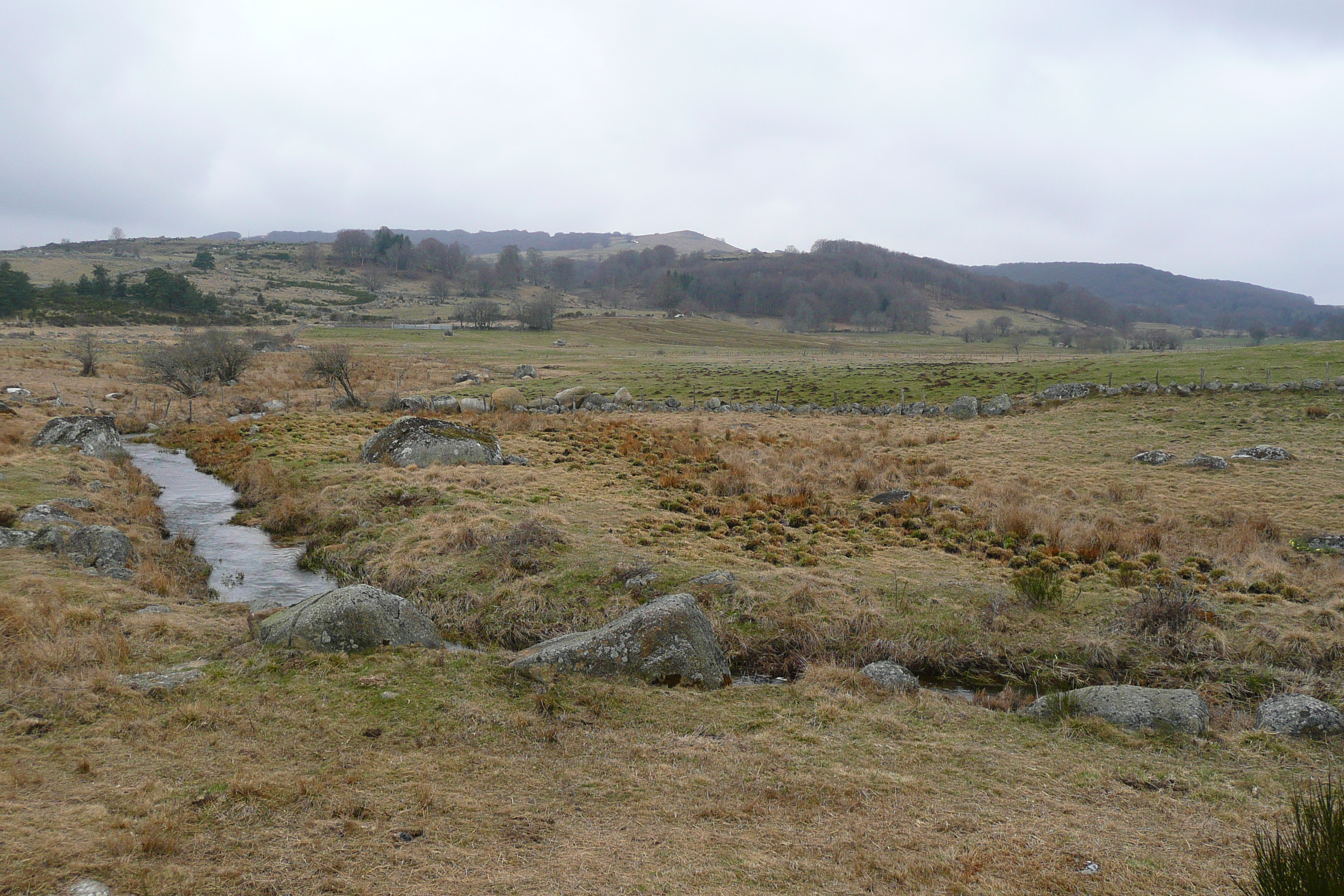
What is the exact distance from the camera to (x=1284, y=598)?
44.5 ft

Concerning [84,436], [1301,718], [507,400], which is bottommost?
[1301,718]

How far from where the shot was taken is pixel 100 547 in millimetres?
14875

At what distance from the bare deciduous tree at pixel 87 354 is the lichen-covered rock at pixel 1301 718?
203 feet

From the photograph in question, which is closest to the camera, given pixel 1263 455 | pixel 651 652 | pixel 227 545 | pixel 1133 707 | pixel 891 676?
pixel 1133 707

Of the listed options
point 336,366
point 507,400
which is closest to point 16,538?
point 507,400

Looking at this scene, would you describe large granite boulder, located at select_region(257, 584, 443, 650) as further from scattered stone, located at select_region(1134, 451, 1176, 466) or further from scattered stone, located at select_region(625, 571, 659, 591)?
scattered stone, located at select_region(1134, 451, 1176, 466)

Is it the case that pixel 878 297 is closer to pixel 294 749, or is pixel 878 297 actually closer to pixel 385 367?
pixel 385 367

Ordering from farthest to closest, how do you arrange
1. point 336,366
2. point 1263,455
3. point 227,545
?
point 336,366
point 1263,455
point 227,545

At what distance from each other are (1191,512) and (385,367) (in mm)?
57869

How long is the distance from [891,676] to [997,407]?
120ft

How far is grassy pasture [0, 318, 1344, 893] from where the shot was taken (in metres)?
6.17

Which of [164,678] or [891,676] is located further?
[891,676]

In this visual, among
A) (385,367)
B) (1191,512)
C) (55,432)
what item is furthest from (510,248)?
(1191,512)

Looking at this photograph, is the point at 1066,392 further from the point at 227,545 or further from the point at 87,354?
the point at 87,354
